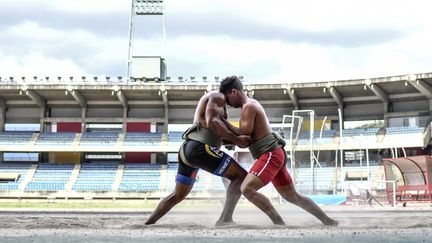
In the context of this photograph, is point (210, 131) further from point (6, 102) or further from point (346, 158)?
point (6, 102)

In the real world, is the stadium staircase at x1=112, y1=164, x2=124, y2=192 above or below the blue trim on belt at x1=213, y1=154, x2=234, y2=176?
below

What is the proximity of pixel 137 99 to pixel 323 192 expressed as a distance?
74.1 ft

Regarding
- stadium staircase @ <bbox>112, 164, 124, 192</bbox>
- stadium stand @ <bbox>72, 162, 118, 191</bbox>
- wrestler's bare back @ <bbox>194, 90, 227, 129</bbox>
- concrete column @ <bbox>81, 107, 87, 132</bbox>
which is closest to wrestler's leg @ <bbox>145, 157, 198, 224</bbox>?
wrestler's bare back @ <bbox>194, 90, 227, 129</bbox>

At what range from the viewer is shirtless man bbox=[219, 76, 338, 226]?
725cm

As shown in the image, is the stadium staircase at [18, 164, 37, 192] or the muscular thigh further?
the stadium staircase at [18, 164, 37, 192]

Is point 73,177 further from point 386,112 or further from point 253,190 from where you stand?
A: point 253,190

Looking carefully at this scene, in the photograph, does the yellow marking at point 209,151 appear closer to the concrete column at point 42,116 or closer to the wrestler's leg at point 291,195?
the wrestler's leg at point 291,195

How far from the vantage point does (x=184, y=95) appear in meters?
46.8

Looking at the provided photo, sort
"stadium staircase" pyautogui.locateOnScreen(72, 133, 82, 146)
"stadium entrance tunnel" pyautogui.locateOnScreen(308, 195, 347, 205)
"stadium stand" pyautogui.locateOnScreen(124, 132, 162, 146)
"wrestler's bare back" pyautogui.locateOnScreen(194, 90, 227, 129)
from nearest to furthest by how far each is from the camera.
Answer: "wrestler's bare back" pyautogui.locateOnScreen(194, 90, 227, 129)
"stadium entrance tunnel" pyautogui.locateOnScreen(308, 195, 347, 205)
"stadium stand" pyautogui.locateOnScreen(124, 132, 162, 146)
"stadium staircase" pyautogui.locateOnScreen(72, 133, 82, 146)

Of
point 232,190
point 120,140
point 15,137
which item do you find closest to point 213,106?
point 232,190

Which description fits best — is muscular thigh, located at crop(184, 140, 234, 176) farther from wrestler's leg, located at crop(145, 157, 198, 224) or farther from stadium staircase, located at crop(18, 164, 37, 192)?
stadium staircase, located at crop(18, 164, 37, 192)

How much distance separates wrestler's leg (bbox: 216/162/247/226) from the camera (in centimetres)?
757

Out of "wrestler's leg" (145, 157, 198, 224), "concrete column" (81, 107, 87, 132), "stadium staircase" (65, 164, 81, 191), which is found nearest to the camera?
"wrestler's leg" (145, 157, 198, 224)

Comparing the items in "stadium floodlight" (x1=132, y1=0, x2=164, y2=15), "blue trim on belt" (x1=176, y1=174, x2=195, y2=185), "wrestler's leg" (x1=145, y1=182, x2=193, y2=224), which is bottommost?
"wrestler's leg" (x1=145, y1=182, x2=193, y2=224)
